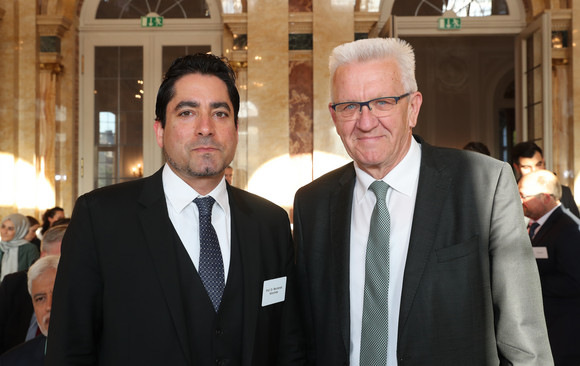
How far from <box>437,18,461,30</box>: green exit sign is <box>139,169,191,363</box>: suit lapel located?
766 centimetres

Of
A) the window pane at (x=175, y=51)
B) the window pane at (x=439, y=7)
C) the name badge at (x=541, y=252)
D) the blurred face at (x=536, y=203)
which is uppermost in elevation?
the window pane at (x=439, y=7)

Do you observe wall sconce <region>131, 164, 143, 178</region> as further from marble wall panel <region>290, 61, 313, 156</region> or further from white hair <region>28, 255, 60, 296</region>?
white hair <region>28, 255, 60, 296</region>

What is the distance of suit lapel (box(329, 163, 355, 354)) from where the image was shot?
2.19 meters

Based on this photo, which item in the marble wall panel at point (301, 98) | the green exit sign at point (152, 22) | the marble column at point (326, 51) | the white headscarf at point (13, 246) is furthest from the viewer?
the green exit sign at point (152, 22)

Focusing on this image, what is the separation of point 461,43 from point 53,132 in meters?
12.1

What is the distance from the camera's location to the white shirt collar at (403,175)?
2246mm

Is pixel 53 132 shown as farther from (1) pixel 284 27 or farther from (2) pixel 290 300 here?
(2) pixel 290 300

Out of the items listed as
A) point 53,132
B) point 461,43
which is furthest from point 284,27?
point 461,43

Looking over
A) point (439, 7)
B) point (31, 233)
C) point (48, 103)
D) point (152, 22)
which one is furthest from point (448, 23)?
point (31, 233)

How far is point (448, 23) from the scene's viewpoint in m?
9.10

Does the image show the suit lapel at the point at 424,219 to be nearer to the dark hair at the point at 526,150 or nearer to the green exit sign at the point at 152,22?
the dark hair at the point at 526,150

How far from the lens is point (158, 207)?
85.1 inches

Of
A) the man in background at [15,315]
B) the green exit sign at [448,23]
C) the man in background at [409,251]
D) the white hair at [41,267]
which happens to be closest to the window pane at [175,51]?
the green exit sign at [448,23]

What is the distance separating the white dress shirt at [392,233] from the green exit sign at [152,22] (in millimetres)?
7467
